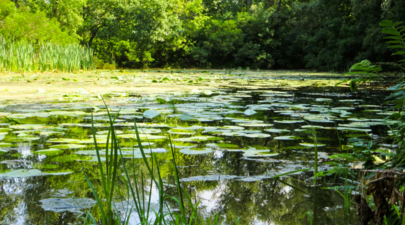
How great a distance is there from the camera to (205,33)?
57.1ft

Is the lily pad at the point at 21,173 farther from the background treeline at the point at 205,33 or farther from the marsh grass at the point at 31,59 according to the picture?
the background treeline at the point at 205,33

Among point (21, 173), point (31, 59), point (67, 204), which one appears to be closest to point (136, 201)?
point (67, 204)

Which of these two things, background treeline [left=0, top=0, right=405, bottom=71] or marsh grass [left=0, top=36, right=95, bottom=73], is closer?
marsh grass [left=0, top=36, right=95, bottom=73]

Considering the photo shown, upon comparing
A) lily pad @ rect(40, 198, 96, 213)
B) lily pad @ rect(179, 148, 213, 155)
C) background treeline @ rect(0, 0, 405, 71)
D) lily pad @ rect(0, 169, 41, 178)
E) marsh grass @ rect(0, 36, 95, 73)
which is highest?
background treeline @ rect(0, 0, 405, 71)

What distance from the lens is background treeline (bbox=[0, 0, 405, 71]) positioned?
43.6 feet

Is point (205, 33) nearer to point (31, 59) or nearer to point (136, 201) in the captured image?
point (31, 59)

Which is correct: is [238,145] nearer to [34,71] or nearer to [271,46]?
[34,71]

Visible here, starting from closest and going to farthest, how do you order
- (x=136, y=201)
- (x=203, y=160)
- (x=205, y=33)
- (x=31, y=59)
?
1. (x=136, y=201)
2. (x=203, y=160)
3. (x=31, y=59)
4. (x=205, y=33)

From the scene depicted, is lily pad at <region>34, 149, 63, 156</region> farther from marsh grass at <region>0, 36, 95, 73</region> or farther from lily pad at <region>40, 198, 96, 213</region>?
marsh grass at <region>0, 36, 95, 73</region>

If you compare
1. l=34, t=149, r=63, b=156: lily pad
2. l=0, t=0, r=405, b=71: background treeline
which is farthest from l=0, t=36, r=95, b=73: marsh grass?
l=34, t=149, r=63, b=156: lily pad

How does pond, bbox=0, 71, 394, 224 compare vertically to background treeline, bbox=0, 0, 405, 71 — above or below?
below

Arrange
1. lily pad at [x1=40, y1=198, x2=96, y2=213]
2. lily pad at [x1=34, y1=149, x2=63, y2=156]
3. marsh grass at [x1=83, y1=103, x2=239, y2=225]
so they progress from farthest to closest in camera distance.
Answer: lily pad at [x1=34, y1=149, x2=63, y2=156]
lily pad at [x1=40, y1=198, x2=96, y2=213]
marsh grass at [x1=83, y1=103, x2=239, y2=225]

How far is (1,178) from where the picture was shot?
1.00m

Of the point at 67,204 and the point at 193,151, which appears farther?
the point at 193,151
